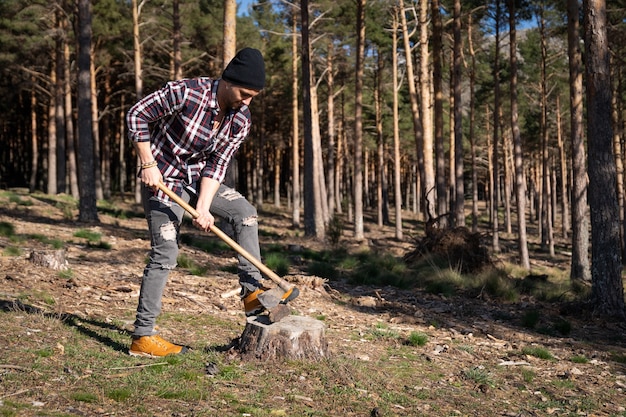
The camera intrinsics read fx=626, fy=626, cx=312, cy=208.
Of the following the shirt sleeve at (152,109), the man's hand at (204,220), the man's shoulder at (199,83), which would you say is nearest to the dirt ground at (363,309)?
the man's hand at (204,220)

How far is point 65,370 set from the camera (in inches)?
169

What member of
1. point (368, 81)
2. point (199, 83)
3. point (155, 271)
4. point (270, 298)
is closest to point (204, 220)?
point (155, 271)

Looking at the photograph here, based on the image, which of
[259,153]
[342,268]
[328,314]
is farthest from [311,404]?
[259,153]

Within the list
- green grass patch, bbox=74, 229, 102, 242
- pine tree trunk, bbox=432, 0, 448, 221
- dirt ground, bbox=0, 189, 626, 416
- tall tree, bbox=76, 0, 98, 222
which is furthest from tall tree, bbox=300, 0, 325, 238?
green grass patch, bbox=74, 229, 102, 242

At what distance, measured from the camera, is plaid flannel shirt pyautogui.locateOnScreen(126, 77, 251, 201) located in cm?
449

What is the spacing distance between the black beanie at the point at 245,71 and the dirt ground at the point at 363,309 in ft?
8.57

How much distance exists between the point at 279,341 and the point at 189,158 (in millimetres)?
1616

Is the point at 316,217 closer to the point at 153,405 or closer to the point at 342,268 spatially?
the point at 342,268

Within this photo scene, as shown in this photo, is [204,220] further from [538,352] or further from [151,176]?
[538,352]

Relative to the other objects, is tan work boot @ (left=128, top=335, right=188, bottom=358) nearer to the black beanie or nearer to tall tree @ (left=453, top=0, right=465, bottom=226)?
the black beanie

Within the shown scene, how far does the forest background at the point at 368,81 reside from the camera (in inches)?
567

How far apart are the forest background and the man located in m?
7.35

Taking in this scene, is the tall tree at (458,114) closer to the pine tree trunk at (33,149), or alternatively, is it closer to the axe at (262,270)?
the axe at (262,270)

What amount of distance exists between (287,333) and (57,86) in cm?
2396
